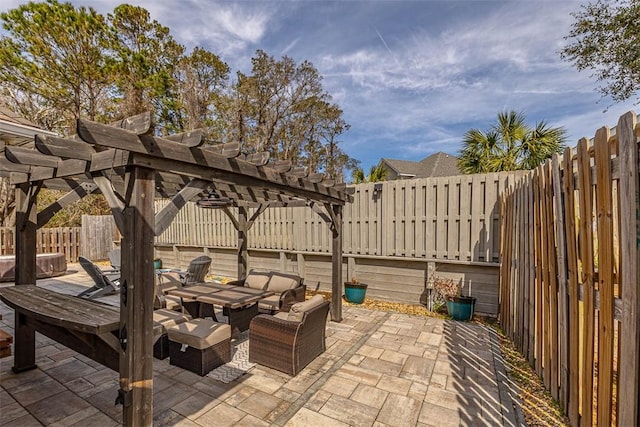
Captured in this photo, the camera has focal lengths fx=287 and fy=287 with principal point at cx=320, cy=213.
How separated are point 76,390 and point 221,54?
1702 cm

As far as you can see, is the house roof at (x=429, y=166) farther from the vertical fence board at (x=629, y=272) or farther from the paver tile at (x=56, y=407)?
the paver tile at (x=56, y=407)

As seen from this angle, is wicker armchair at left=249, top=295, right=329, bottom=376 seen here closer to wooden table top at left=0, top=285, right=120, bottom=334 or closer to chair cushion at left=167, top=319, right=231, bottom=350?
chair cushion at left=167, top=319, right=231, bottom=350

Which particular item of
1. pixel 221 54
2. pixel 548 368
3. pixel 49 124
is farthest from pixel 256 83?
pixel 548 368

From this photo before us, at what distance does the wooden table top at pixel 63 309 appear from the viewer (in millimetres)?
2131

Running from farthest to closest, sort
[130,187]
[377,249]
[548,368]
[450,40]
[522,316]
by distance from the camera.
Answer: [450,40]
[377,249]
[522,316]
[548,368]
[130,187]

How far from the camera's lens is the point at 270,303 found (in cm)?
466

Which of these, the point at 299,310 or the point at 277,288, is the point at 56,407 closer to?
the point at 299,310

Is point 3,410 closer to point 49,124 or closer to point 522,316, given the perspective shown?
point 522,316

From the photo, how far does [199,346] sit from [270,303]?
1608 millimetres

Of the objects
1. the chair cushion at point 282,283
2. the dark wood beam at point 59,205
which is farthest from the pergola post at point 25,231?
the chair cushion at point 282,283

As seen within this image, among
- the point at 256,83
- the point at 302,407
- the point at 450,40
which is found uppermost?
the point at 256,83

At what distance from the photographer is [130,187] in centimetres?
210

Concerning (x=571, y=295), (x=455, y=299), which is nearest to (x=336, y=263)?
(x=455, y=299)

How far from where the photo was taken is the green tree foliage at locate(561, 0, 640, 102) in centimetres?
765
